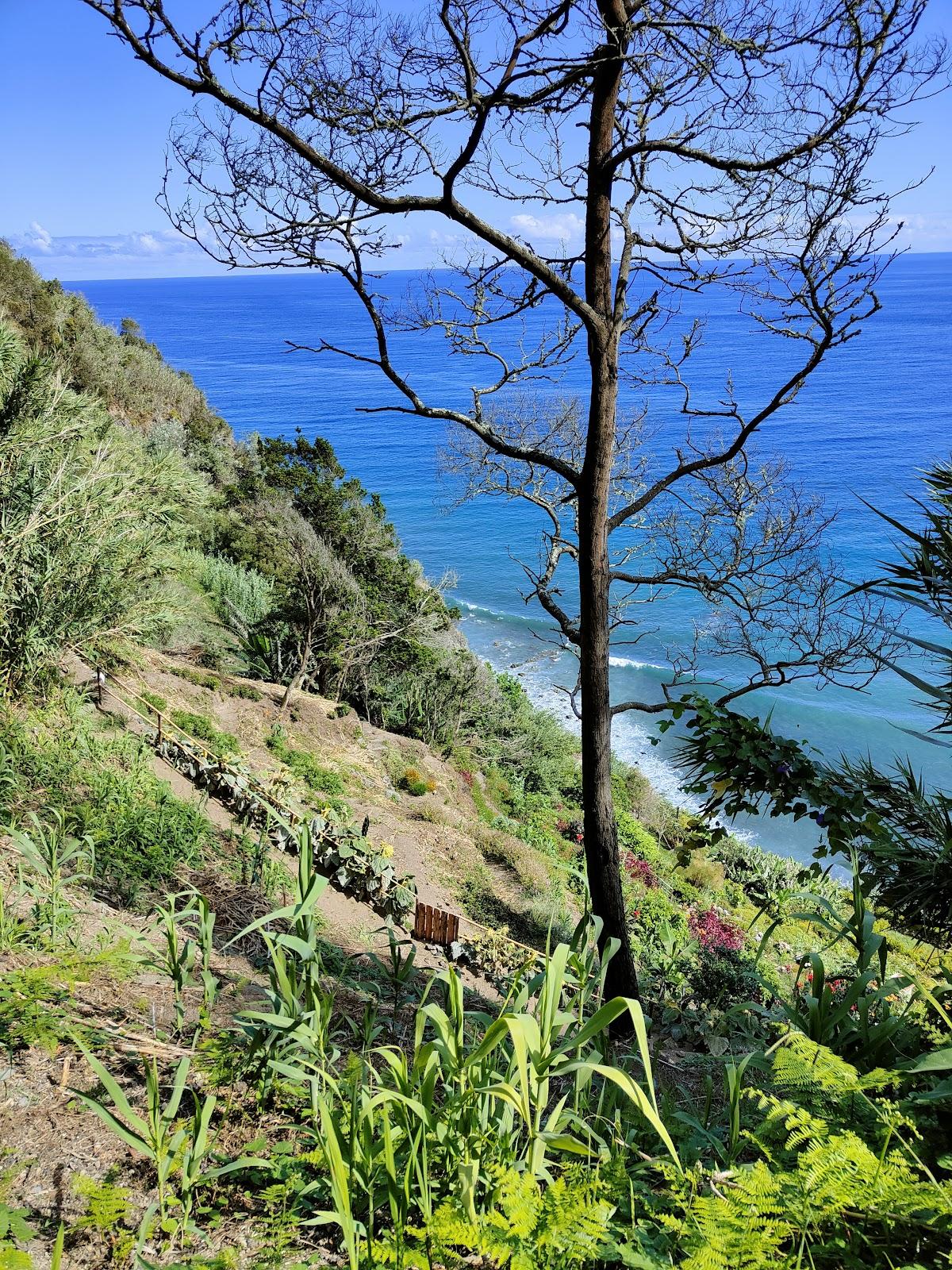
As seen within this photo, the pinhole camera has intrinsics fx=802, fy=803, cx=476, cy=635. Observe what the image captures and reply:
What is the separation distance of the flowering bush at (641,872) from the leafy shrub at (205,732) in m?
6.24

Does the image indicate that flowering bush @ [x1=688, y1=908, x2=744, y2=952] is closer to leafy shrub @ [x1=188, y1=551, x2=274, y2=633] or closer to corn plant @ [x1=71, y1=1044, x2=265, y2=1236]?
corn plant @ [x1=71, y1=1044, x2=265, y2=1236]

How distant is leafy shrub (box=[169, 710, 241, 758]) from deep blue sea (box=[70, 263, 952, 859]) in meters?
3.78

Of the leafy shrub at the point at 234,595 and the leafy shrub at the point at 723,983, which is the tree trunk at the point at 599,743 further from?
the leafy shrub at the point at 234,595

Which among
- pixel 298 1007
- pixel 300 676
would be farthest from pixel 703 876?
pixel 298 1007

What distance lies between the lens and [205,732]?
950 centimetres

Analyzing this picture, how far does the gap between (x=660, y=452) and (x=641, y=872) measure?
26.7 m

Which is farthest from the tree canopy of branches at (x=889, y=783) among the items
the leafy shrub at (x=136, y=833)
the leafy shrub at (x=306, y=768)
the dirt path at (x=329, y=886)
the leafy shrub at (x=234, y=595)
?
the leafy shrub at (x=234, y=595)

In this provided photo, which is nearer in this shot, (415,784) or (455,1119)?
(455,1119)

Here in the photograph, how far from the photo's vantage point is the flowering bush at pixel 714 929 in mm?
10102

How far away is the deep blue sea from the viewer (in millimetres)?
22989

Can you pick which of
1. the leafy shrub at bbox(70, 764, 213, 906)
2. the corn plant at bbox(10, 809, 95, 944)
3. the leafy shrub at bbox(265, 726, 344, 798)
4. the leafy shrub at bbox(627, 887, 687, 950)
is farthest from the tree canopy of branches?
the leafy shrub at bbox(265, 726, 344, 798)

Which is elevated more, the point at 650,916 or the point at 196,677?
the point at 196,677

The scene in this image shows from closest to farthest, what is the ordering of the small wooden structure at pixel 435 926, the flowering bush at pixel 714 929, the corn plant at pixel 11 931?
the corn plant at pixel 11 931
the small wooden structure at pixel 435 926
the flowering bush at pixel 714 929

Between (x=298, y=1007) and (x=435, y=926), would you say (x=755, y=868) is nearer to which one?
(x=435, y=926)
